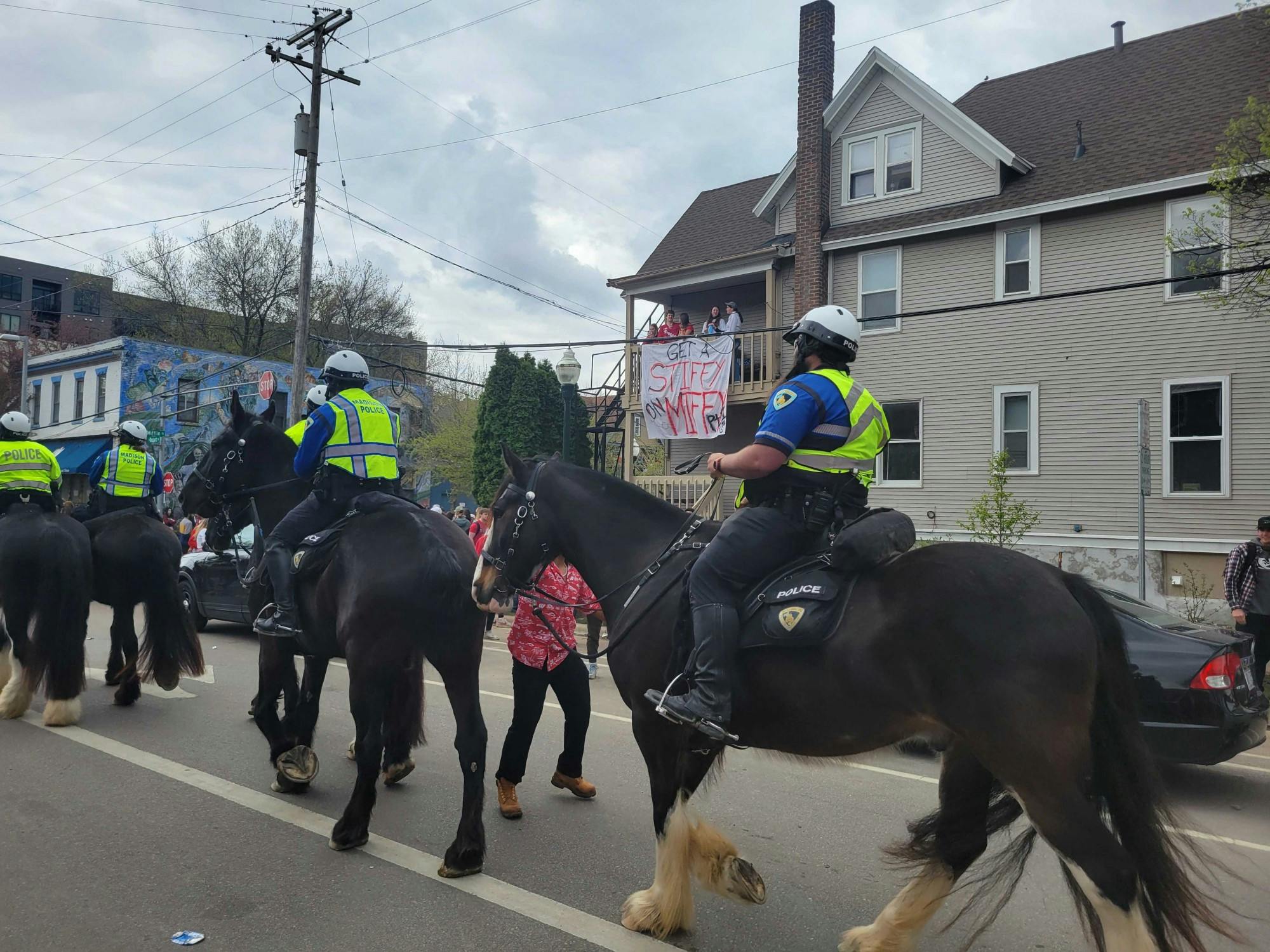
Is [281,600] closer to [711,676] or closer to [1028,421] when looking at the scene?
[711,676]

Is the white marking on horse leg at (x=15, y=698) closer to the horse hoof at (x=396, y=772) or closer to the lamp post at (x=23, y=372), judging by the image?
the horse hoof at (x=396, y=772)

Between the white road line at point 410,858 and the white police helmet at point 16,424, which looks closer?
the white road line at point 410,858

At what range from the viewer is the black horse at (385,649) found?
488 cm

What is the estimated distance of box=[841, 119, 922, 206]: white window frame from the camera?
18906mm

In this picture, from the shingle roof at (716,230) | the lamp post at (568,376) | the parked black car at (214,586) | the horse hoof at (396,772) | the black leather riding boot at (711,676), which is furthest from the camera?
the shingle roof at (716,230)

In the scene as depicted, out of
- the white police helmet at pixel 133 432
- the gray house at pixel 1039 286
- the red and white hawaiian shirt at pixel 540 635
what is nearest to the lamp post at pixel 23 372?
the gray house at pixel 1039 286

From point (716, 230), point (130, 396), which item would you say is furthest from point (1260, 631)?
point (130, 396)

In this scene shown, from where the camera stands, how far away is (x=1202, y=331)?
15.5m

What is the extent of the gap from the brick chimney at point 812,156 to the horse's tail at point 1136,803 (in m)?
16.5

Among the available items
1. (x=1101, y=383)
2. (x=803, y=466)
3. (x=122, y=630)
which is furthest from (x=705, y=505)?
(x=803, y=466)

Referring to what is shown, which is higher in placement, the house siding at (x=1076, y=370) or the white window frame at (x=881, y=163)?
the white window frame at (x=881, y=163)

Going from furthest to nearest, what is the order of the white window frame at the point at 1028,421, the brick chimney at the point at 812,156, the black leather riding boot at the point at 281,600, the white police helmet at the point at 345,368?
the brick chimney at the point at 812,156
the white window frame at the point at 1028,421
the white police helmet at the point at 345,368
the black leather riding boot at the point at 281,600

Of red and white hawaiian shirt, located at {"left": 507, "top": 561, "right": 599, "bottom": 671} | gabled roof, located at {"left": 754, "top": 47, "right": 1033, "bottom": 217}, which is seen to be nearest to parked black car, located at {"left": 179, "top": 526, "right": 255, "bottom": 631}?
red and white hawaiian shirt, located at {"left": 507, "top": 561, "right": 599, "bottom": 671}

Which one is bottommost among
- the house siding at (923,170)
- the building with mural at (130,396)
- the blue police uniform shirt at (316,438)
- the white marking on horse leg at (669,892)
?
the white marking on horse leg at (669,892)
